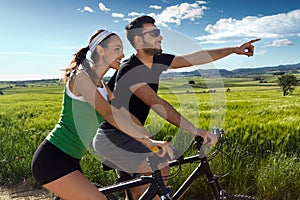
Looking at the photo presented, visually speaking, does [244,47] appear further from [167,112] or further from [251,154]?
[251,154]

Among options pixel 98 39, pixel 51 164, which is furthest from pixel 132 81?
pixel 51 164

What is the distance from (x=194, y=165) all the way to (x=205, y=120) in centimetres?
81

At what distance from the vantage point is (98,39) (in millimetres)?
2139

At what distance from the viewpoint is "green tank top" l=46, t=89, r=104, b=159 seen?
6.52ft

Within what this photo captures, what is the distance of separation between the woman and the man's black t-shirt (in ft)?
0.89

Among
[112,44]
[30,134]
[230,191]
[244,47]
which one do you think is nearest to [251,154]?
[230,191]

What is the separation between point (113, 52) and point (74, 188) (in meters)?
0.78

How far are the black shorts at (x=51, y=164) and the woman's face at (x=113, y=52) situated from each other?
561mm

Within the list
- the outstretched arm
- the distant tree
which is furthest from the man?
the distant tree

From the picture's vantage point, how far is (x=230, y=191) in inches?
156

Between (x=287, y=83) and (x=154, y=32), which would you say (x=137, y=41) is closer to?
(x=154, y=32)

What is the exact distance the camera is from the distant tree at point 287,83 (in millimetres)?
7027

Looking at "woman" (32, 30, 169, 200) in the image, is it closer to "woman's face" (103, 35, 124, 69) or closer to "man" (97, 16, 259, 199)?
"woman's face" (103, 35, 124, 69)

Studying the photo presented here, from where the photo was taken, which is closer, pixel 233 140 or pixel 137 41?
pixel 137 41
